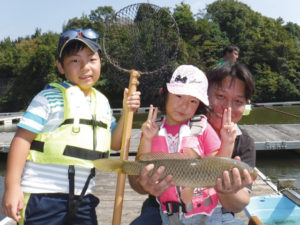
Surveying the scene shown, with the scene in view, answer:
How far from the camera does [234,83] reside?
2.64 metres

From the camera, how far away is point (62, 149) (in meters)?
2.45

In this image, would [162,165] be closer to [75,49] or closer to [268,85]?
[75,49]

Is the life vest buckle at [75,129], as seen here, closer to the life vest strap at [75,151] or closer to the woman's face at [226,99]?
the life vest strap at [75,151]

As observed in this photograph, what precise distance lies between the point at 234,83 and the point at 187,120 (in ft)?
1.68

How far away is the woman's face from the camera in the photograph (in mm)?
2645

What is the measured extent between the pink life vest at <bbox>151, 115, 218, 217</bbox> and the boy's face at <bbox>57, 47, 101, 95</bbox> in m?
0.76

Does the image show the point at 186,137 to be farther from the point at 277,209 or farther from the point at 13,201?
the point at 277,209

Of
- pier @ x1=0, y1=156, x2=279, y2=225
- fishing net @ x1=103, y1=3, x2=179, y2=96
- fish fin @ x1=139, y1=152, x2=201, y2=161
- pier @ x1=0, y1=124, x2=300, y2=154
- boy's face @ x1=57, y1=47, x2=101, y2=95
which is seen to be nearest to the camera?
fish fin @ x1=139, y1=152, x2=201, y2=161

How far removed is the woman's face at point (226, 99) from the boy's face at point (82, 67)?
102 cm

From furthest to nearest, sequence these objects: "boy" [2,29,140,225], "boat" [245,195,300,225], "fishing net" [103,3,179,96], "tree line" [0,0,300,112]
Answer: "tree line" [0,0,300,112] < "boat" [245,195,300,225] < "fishing net" [103,3,179,96] < "boy" [2,29,140,225]

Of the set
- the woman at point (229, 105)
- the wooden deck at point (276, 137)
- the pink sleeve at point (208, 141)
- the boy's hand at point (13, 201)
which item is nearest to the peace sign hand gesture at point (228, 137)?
the pink sleeve at point (208, 141)

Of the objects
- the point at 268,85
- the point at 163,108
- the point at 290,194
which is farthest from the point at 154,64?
the point at 268,85

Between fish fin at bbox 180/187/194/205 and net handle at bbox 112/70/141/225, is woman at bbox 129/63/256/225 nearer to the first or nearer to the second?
net handle at bbox 112/70/141/225

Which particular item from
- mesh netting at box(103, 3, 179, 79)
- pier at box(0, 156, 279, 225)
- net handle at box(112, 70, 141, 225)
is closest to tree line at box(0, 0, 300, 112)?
pier at box(0, 156, 279, 225)
